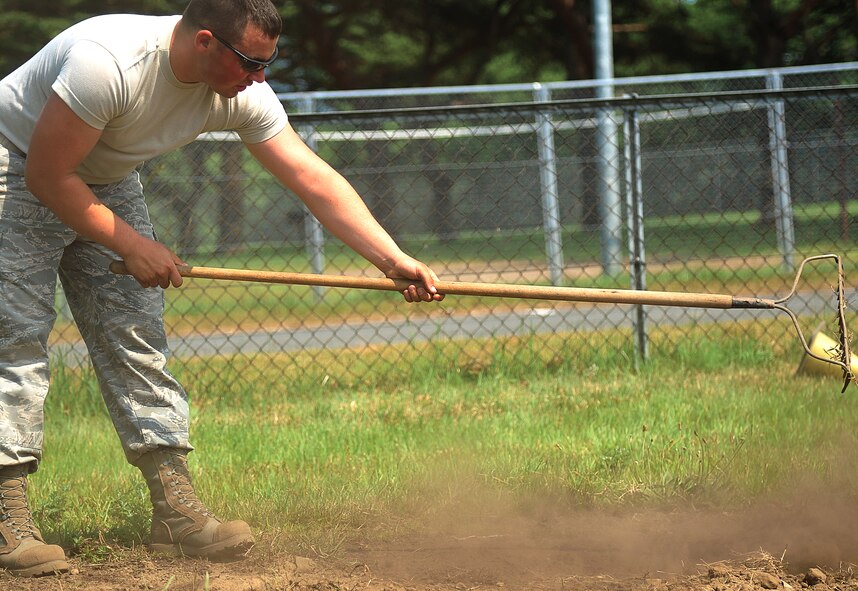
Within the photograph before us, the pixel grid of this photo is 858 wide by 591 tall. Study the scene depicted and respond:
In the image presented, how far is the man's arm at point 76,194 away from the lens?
105 inches

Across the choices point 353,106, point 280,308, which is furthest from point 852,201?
point 353,106

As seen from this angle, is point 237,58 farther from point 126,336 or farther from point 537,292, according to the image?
point 537,292

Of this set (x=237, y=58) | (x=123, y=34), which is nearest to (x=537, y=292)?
(x=237, y=58)

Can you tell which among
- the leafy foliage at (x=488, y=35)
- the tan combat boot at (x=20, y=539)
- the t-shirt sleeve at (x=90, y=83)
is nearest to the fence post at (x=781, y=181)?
the t-shirt sleeve at (x=90, y=83)

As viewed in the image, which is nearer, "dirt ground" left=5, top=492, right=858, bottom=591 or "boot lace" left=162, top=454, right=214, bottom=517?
"dirt ground" left=5, top=492, right=858, bottom=591

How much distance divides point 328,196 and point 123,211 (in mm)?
660

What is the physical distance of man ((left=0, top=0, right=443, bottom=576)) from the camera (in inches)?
106

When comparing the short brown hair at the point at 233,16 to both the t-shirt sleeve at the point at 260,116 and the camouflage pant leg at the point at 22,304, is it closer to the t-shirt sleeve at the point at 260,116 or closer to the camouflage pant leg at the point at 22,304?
the t-shirt sleeve at the point at 260,116

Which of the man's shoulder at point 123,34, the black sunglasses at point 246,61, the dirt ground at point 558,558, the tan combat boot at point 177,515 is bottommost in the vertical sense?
the dirt ground at point 558,558

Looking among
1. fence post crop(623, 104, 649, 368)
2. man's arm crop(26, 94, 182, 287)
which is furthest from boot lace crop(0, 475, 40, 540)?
fence post crop(623, 104, 649, 368)

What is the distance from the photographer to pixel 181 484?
318 cm

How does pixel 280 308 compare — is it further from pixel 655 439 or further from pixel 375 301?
pixel 655 439

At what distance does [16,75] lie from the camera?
293 cm

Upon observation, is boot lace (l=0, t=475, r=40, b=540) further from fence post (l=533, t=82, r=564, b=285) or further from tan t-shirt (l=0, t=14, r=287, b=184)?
fence post (l=533, t=82, r=564, b=285)
